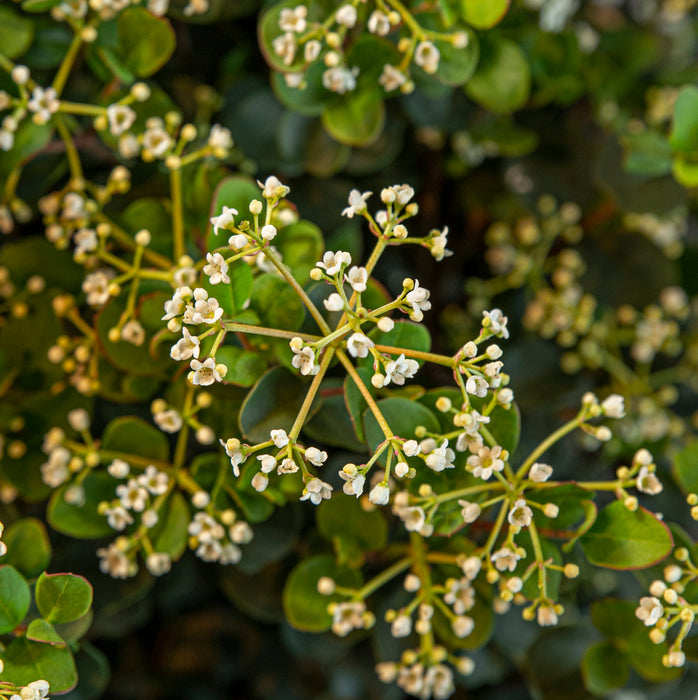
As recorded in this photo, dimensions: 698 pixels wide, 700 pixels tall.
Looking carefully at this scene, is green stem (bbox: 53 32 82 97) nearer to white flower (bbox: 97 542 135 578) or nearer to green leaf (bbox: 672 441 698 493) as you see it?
white flower (bbox: 97 542 135 578)

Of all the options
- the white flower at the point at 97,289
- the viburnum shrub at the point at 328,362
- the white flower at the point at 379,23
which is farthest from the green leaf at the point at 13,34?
the white flower at the point at 379,23

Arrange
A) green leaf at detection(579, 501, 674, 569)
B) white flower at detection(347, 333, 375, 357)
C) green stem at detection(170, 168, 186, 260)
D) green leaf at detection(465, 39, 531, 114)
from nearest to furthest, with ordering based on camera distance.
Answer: white flower at detection(347, 333, 375, 357)
green leaf at detection(579, 501, 674, 569)
green stem at detection(170, 168, 186, 260)
green leaf at detection(465, 39, 531, 114)

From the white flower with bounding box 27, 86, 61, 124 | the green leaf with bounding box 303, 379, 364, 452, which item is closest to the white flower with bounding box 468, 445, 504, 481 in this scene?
the green leaf with bounding box 303, 379, 364, 452

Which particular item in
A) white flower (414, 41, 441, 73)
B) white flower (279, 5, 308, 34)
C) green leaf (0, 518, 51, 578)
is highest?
white flower (279, 5, 308, 34)

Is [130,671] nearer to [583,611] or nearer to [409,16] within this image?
[583,611]

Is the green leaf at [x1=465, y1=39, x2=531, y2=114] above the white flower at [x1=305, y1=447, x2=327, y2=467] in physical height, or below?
above

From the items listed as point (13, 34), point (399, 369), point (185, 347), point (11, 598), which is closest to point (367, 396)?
point (399, 369)
